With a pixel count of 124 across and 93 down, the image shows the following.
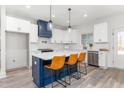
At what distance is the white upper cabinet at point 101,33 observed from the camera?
514cm

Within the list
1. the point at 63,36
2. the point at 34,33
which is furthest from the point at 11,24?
the point at 63,36

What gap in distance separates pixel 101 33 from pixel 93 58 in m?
1.51

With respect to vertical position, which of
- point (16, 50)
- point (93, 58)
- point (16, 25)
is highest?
point (16, 25)

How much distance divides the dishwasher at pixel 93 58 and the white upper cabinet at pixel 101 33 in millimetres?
776

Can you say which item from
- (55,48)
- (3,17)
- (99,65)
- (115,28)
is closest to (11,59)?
(3,17)

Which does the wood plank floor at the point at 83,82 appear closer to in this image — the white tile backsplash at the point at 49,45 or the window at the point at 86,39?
the white tile backsplash at the point at 49,45

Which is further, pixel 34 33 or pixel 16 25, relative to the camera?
pixel 34 33

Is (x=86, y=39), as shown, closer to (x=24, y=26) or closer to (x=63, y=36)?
(x=63, y=36)

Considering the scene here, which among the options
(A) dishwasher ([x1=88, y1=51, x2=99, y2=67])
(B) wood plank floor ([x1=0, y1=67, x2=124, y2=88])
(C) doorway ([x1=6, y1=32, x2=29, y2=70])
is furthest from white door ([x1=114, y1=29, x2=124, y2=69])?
(C) doorway ([x1=6, y1=32, x2=29, y2=70])

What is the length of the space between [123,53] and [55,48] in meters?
4.16

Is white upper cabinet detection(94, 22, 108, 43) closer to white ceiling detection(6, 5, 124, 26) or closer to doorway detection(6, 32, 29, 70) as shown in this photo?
white ceiling detection(6, 5, 124, 26)

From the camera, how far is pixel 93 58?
559cm

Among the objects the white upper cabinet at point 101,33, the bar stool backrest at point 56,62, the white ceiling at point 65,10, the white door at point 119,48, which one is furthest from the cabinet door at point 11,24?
the white door at point 119,48
